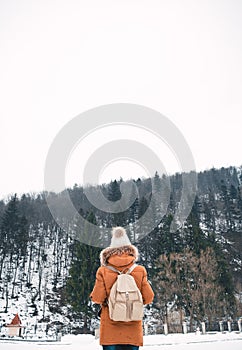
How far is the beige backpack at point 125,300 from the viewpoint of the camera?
260 centimetres

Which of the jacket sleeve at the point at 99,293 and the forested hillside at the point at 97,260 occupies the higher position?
the forested hillside at the point at 97,260

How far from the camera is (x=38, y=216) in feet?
176

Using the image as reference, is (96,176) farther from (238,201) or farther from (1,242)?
(238,201)

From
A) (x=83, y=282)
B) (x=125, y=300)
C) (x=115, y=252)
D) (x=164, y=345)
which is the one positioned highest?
(x=83, y=282)

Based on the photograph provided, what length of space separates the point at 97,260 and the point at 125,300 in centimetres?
2268

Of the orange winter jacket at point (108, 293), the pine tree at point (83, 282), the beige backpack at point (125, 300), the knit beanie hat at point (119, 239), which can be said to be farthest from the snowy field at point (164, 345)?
the pine tree at point (83, 282)

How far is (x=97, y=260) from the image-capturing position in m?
24.5

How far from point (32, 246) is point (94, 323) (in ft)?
72.9

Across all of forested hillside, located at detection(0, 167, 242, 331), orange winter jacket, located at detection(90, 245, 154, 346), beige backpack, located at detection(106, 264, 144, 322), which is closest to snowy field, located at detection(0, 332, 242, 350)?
orange winter jacket, located at detection(90, 245, 154, 346)

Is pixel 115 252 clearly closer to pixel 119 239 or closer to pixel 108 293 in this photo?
pixel 119 239

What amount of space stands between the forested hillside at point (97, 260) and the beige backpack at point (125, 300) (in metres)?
21.4

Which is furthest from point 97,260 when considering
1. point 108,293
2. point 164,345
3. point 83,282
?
point 108,293

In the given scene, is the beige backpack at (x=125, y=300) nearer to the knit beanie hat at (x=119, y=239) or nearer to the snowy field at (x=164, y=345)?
the knit beanie hat at (x=119, y=239)

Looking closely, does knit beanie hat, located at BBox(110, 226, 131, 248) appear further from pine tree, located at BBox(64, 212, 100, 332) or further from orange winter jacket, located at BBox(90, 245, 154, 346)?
pine tree, located at BBox(64, 212, 100, 332)
